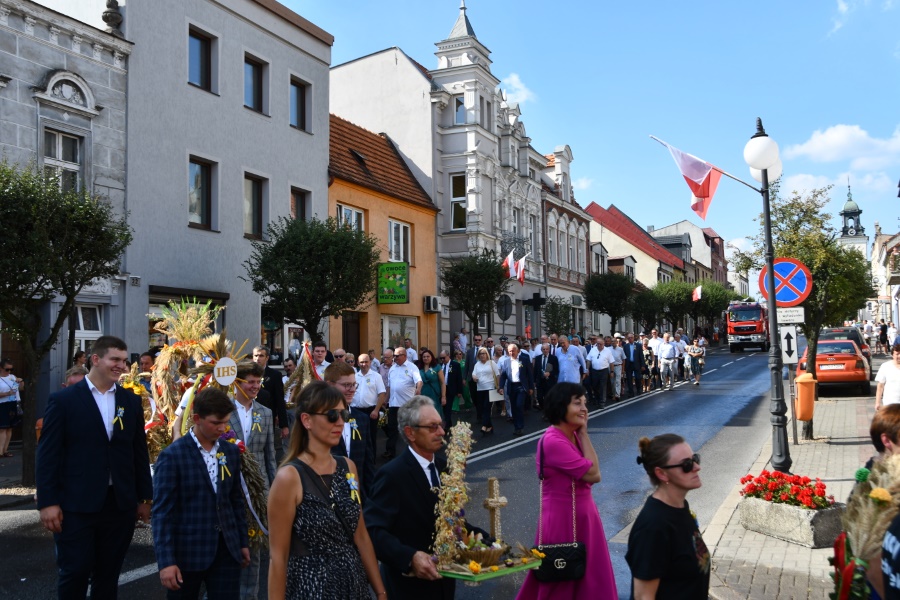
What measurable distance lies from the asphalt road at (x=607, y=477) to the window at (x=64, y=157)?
7.64 metres

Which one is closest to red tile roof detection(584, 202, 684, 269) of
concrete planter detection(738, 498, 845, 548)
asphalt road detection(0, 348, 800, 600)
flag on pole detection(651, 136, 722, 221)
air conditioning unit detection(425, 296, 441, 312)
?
air conditioning unit detection(425, 296, 441, 312)

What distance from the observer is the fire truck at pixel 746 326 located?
51.4 metres

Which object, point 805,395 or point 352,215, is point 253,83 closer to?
point 352,215

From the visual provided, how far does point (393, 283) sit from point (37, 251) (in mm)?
13997

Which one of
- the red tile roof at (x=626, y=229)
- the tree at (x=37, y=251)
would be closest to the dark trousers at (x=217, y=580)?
the tree at (x=37, y=251)

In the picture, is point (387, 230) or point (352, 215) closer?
point (352, 215)

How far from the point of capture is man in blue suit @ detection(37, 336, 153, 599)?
16.6ft

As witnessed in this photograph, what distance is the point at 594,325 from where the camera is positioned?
4750cm

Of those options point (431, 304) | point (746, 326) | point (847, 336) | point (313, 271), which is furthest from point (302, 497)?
point (746, 326)

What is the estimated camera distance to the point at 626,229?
68375 mm

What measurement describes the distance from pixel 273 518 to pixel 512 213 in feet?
105

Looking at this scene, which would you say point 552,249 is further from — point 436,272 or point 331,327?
point 331,327

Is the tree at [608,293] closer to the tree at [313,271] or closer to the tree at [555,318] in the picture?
the tree at [555,318]

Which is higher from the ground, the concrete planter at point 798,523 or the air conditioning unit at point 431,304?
the air conditioning unit at point 431,304
